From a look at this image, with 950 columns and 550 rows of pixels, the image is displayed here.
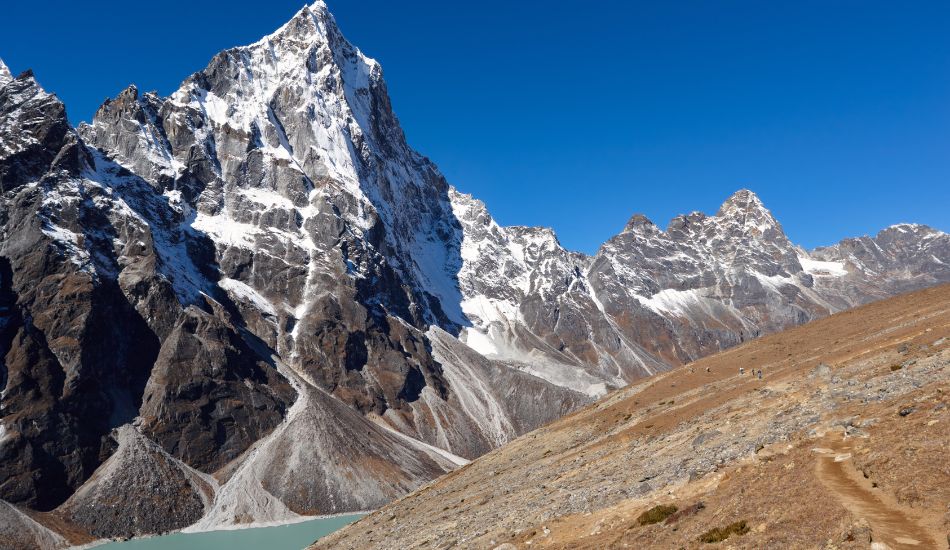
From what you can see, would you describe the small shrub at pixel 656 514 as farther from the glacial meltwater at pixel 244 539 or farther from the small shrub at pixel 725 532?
the glacial meltwater at pixel 244 539

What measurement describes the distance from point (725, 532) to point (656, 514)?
5100 mm

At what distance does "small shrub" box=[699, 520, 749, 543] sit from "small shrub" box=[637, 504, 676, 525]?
410 centimetres

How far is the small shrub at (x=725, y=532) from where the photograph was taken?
22.7 metres

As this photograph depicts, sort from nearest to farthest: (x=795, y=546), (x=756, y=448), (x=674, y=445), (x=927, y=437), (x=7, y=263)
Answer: (x=795, y=546)
(x=927, y=437)
(x=756, y=448)
(x=674, y=445)
(x=7, y=263)

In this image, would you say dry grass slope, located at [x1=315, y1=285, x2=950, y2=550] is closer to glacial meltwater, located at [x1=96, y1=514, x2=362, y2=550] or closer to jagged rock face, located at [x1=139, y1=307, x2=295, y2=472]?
glacial meltwater, located at [x1=96, y1=514, x2=362, y2=550]

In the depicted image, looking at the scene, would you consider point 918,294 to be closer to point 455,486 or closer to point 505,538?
point 455,486

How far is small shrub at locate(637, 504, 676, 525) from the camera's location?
2750cm

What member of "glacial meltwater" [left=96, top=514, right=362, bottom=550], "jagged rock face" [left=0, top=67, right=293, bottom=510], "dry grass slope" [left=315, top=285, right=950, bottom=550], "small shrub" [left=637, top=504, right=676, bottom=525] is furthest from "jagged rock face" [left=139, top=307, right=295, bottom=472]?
"small shrub" [left=637, top=504, right=676, bottom=525]

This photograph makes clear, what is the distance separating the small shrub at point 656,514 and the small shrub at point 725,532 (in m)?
4.10

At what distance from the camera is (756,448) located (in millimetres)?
32531

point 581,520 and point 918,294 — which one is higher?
point 918,294

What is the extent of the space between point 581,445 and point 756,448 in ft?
97.8

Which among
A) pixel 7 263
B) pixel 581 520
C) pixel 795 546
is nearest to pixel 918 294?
pixel 581 520

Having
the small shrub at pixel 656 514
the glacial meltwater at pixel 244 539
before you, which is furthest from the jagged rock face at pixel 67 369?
the small shrub at pixel 656 514
